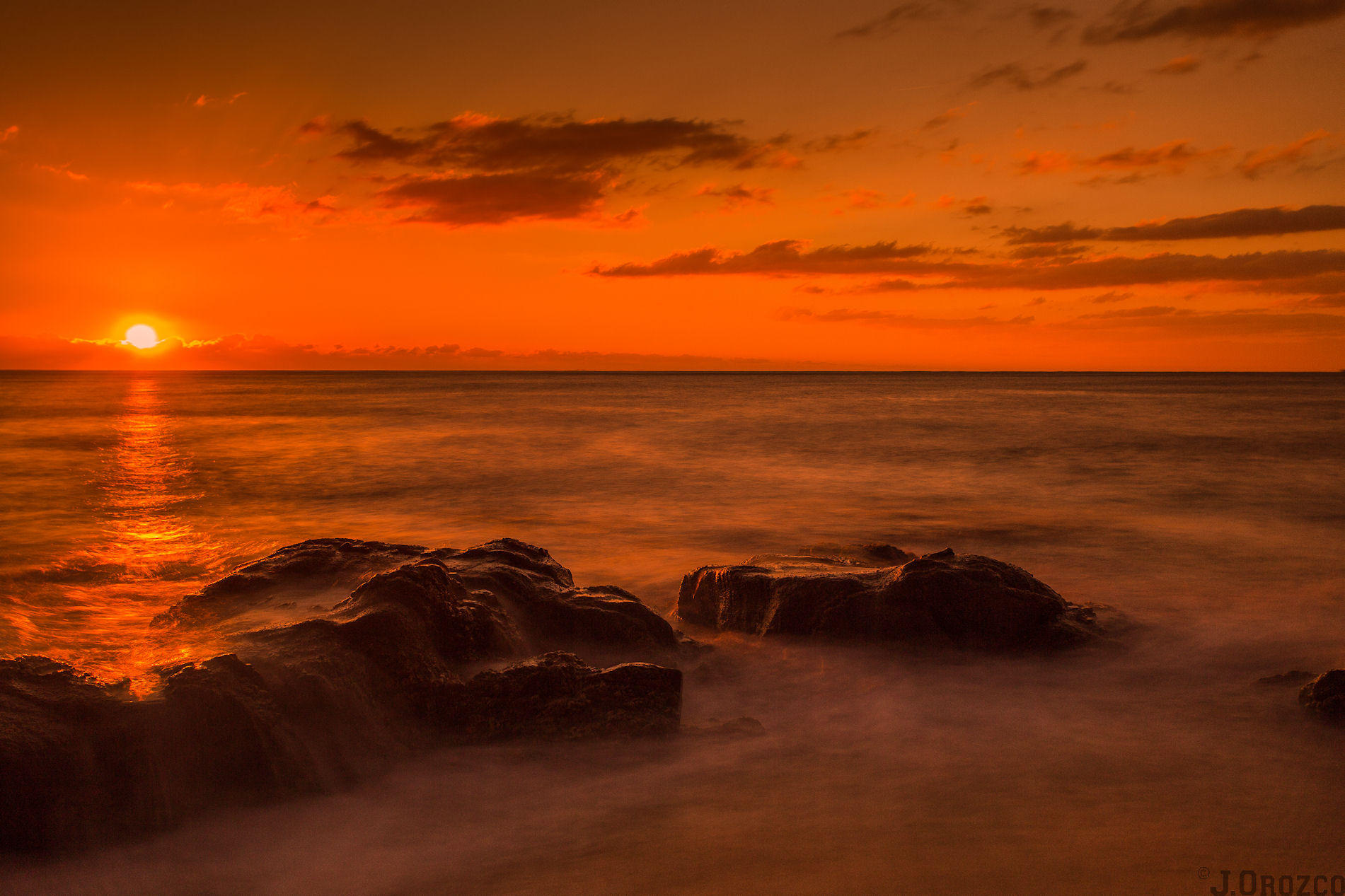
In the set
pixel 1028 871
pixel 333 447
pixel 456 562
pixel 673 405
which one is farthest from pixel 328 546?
pixel 673 405

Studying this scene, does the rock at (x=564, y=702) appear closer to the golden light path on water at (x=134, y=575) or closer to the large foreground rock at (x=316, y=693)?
the large foreground rock at (x=316, y=693)

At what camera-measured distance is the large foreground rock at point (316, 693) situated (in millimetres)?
3484

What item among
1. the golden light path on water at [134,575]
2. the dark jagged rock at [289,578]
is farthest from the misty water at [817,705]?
the dark jagged rock at [289,578]

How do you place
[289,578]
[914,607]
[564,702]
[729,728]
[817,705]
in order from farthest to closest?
[289,578], [914,607], [817,705], [729,728], [564,702]

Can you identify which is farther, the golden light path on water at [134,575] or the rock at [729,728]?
the golden light path on water at [134,575]

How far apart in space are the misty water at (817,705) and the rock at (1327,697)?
0.13 m

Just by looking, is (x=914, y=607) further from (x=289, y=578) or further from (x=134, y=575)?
(x=134, y=575)

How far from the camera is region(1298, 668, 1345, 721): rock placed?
4629 millimetres

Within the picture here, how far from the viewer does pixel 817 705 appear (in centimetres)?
505

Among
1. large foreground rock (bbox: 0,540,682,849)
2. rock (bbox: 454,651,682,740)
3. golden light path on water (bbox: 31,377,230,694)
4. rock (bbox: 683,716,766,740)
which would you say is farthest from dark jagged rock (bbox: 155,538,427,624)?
rock (bbox: 683,716,766,740)

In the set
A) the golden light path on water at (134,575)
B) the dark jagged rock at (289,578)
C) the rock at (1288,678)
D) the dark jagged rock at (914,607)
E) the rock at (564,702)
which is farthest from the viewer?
the dark jagged rock at (914,607)

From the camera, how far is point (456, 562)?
599cm

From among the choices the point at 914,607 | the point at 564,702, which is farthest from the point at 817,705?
the point at 564,702

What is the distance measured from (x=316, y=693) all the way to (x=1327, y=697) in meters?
5.35
